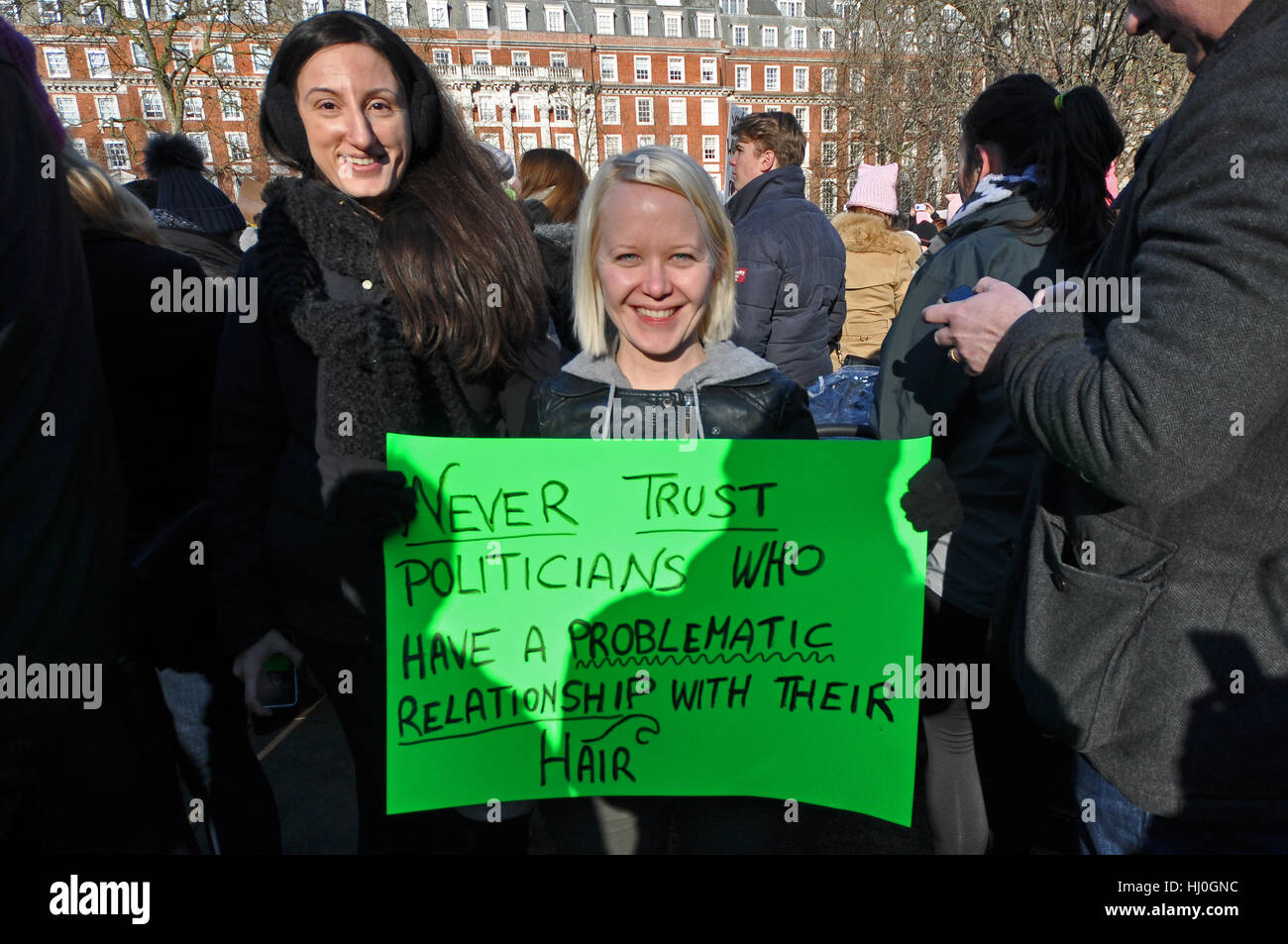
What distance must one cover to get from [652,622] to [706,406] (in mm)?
493

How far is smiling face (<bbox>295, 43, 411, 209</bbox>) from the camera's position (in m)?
1.69

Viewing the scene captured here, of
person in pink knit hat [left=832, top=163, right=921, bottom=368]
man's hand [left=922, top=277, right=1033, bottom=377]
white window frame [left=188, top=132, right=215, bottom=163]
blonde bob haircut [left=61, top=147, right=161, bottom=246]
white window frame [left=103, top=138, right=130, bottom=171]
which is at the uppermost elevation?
white window frame [left=103, top=138, right=130, bottom=171]

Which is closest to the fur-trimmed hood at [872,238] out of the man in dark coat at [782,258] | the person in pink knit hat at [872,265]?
the person in pink knit hat at [872,265]

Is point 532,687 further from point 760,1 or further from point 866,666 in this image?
point 760,1

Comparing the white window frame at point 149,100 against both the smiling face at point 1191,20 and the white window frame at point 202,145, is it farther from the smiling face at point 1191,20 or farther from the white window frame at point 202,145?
the smiling face at point 1191,20

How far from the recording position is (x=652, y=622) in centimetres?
160

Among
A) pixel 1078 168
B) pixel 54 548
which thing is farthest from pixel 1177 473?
pixel 54 548

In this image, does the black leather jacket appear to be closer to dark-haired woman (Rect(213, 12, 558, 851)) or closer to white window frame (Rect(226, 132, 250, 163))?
dark-haired woman (Rect(213, 12, 558, 851))

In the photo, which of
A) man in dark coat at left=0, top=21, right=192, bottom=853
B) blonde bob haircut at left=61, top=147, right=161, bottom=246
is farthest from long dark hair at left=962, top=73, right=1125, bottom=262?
blonde bob haircut at left=61, top=147, right=161, bottom=246

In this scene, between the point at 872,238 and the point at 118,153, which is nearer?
the point at 872,238

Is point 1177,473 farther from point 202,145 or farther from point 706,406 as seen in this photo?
point 202,145

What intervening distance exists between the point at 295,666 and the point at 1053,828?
79.3 inches

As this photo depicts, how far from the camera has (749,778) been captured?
161 cm
